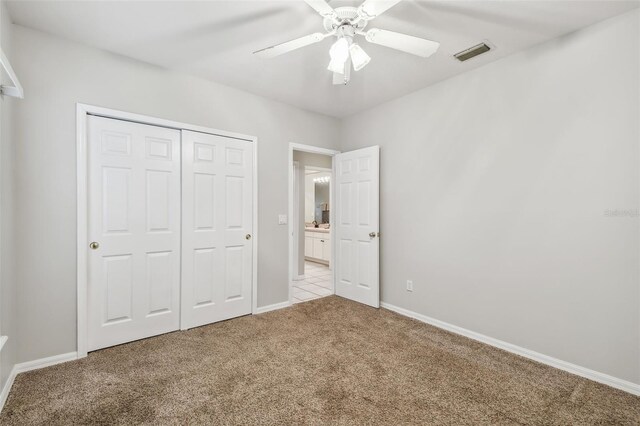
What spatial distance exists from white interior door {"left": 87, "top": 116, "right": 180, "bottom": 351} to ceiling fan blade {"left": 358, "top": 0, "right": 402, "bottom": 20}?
7.01 feet

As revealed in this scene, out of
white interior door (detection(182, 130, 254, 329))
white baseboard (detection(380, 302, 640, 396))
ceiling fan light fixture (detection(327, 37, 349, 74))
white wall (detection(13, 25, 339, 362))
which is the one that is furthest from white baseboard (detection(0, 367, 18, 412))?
white baseboard (detection(380, 302, 640, 396))

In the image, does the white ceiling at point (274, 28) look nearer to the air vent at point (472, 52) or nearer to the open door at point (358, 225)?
the air vent at point (472, 52)

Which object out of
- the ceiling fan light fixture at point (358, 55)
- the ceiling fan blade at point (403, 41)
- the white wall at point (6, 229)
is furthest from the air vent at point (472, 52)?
the white wall at point (6, 229)

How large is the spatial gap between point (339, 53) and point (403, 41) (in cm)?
40

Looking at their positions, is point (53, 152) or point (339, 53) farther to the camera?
point (53, 152)

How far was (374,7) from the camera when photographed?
5.44 ft

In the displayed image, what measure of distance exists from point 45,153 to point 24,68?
2.09 ft

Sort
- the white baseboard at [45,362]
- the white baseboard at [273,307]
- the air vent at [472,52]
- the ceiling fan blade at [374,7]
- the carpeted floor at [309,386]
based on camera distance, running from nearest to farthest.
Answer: the ceiling fan blade at [374,7], the carpeted floor at [309,386], the white baseboard at [45,362], the air vent at [472,52], the white baseboard at [273,307]

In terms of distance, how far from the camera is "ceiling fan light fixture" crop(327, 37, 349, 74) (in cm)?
185

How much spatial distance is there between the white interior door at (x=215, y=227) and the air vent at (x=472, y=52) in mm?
2280

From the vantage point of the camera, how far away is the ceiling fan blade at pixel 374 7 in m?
1.61

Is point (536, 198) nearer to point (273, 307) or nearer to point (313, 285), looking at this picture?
point (273, 307)

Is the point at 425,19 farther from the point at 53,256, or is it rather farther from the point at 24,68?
the point at 53,256

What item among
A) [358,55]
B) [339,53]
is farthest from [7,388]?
[358,55]
